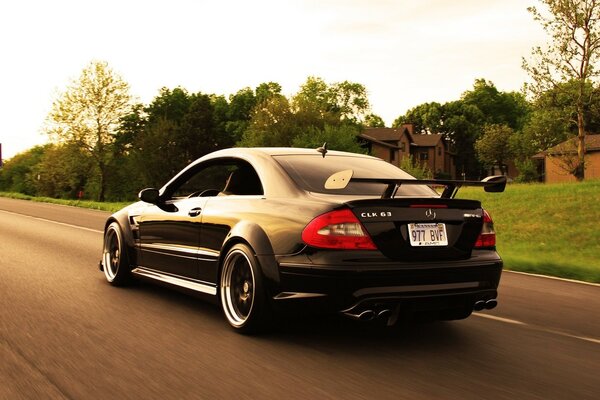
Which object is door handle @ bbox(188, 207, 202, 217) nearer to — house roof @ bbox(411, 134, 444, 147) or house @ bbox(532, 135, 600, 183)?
house @ bbox(532, 135, 600, 183)

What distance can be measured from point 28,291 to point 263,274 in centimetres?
327

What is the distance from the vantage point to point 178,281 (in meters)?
5.69

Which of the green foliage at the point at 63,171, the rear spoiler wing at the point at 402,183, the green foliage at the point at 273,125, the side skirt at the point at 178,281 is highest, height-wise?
the green foliage at the point at 273,125

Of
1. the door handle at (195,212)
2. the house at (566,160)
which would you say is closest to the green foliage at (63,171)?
the house at (566,160)

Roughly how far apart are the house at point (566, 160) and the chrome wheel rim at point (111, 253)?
28.5 meters

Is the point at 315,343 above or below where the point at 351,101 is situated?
→ below

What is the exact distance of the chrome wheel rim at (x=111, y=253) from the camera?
692 cm

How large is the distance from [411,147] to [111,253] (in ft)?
283

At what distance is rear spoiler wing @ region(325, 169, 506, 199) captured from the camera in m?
4.10

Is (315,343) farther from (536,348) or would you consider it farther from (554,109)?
(554,109)

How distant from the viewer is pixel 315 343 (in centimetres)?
452

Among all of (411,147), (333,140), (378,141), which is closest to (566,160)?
(333,140)

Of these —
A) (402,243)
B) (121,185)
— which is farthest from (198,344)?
(121,185)

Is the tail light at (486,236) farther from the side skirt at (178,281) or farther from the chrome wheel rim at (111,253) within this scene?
the chrome wheel rim at (111,253)
